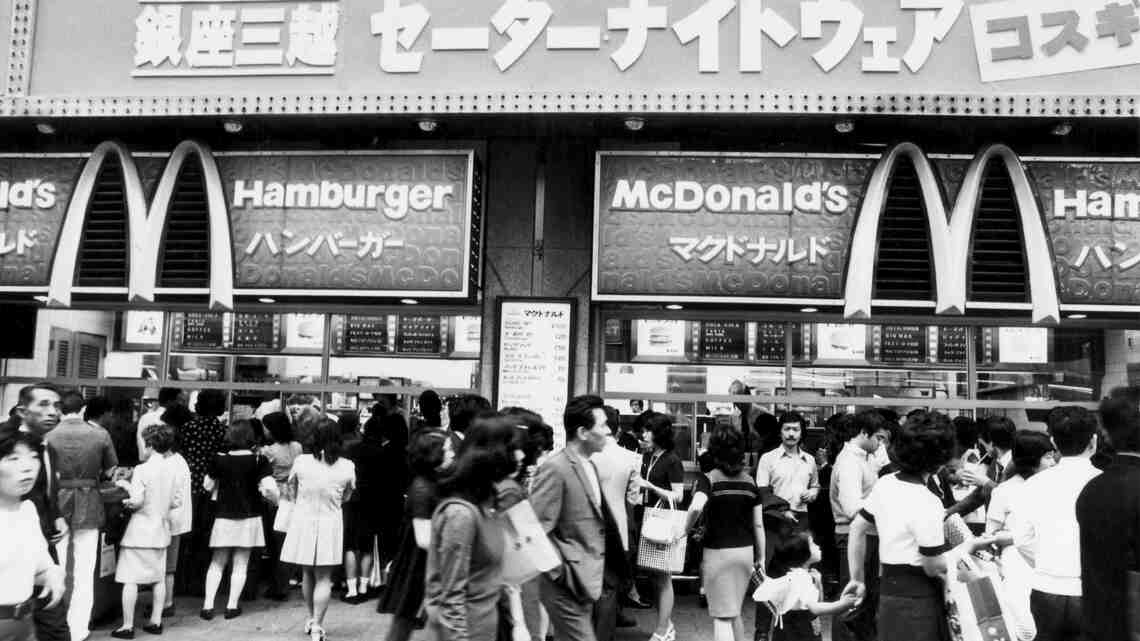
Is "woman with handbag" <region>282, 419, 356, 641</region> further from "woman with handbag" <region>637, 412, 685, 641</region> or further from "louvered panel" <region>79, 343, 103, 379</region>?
"louvered panel" <region>79, 343, 103, 379</region>

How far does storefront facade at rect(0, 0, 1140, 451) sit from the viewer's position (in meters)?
7.43

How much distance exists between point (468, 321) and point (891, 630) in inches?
219

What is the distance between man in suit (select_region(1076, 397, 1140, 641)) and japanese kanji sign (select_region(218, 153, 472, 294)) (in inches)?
209

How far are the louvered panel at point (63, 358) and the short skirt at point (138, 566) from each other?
3.18 metres

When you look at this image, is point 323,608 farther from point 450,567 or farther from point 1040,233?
point 1040,233

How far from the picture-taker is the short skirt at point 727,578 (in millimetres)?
6020

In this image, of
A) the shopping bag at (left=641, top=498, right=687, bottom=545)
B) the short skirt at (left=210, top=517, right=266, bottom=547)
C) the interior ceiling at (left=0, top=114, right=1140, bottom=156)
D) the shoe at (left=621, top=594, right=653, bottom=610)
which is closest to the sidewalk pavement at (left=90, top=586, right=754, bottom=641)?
the shoe at (left=621, top=594, right=653, bottom=610)

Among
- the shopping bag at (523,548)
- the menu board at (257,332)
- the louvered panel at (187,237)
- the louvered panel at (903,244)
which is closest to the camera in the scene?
the shopping bag at (523,548)

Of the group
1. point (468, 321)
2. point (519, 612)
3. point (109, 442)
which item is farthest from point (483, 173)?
point (519, 612)

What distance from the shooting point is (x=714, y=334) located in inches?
351

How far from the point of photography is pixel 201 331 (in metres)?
9.38

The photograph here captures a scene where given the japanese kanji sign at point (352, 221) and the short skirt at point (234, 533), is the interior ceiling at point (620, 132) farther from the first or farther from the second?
the short skirt at point (234, 533)

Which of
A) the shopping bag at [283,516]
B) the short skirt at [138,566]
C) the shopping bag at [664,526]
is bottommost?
the short skirt at [138,566]

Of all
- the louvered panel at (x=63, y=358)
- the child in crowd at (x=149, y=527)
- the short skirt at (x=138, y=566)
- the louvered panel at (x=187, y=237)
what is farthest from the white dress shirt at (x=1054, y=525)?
the louvered panel at (x=63, y=358)
